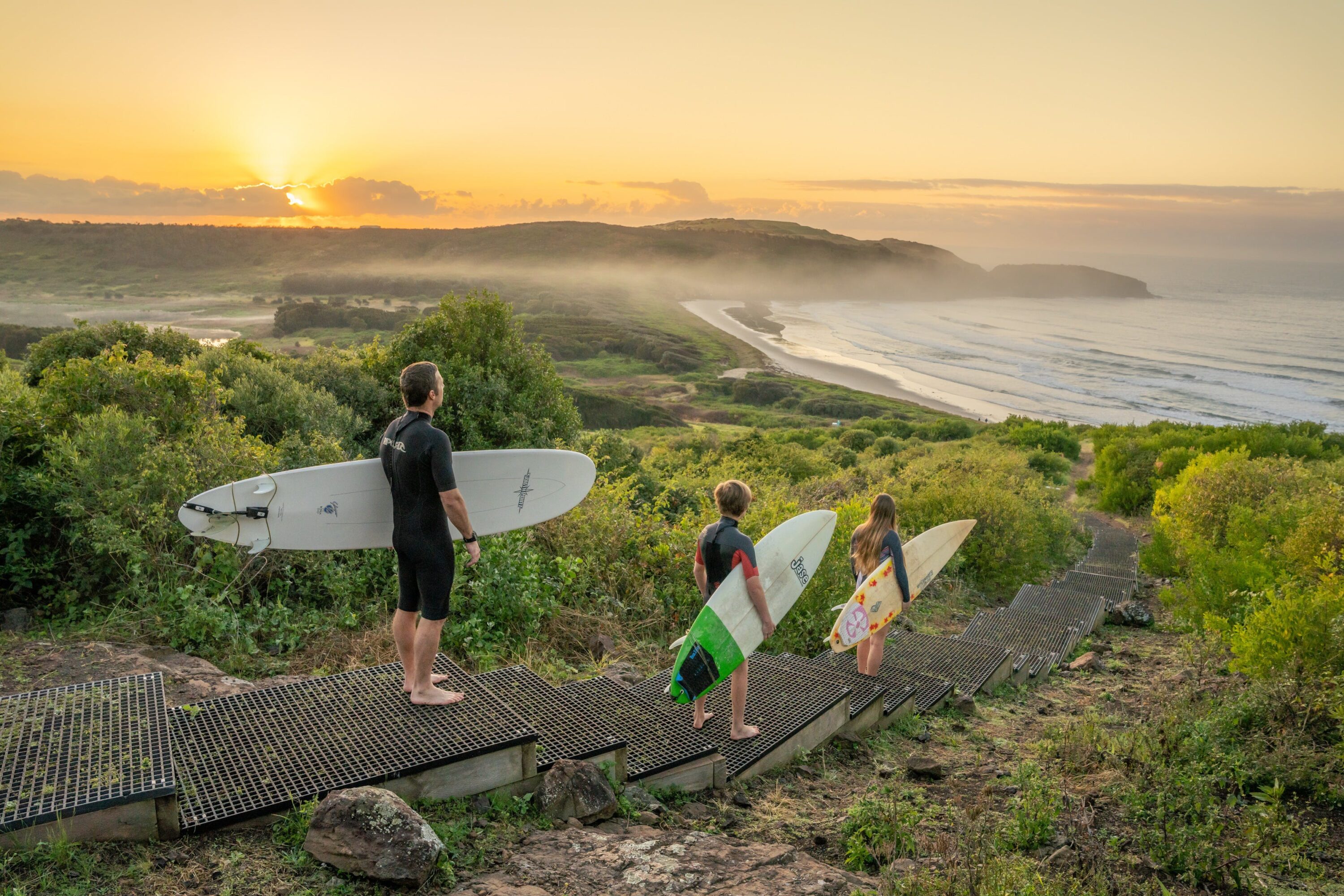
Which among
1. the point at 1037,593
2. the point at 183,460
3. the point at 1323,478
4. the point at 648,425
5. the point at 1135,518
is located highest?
the point at 183,460

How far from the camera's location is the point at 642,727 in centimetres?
480

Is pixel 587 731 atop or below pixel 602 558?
atop

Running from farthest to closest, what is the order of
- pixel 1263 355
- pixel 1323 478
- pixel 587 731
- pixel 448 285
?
pixel 448 285, pixel 1263 355, pixel 1323 478, pixel 587 731

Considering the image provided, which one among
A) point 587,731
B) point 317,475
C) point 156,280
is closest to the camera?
point 587,731

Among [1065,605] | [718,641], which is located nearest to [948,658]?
[718,641]

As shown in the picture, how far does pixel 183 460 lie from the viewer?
672cm

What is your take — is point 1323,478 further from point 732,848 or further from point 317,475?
point 317,475

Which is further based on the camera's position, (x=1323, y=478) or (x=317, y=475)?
(x=1323, y=478)

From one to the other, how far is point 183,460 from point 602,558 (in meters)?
3.87

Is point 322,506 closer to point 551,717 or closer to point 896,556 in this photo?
point 551,717

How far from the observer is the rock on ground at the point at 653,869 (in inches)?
127

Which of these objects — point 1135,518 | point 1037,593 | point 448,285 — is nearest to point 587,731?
point 1037,593

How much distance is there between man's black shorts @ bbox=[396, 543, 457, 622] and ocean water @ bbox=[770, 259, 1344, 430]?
2019 inches

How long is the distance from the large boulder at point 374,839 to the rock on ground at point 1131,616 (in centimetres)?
1119
